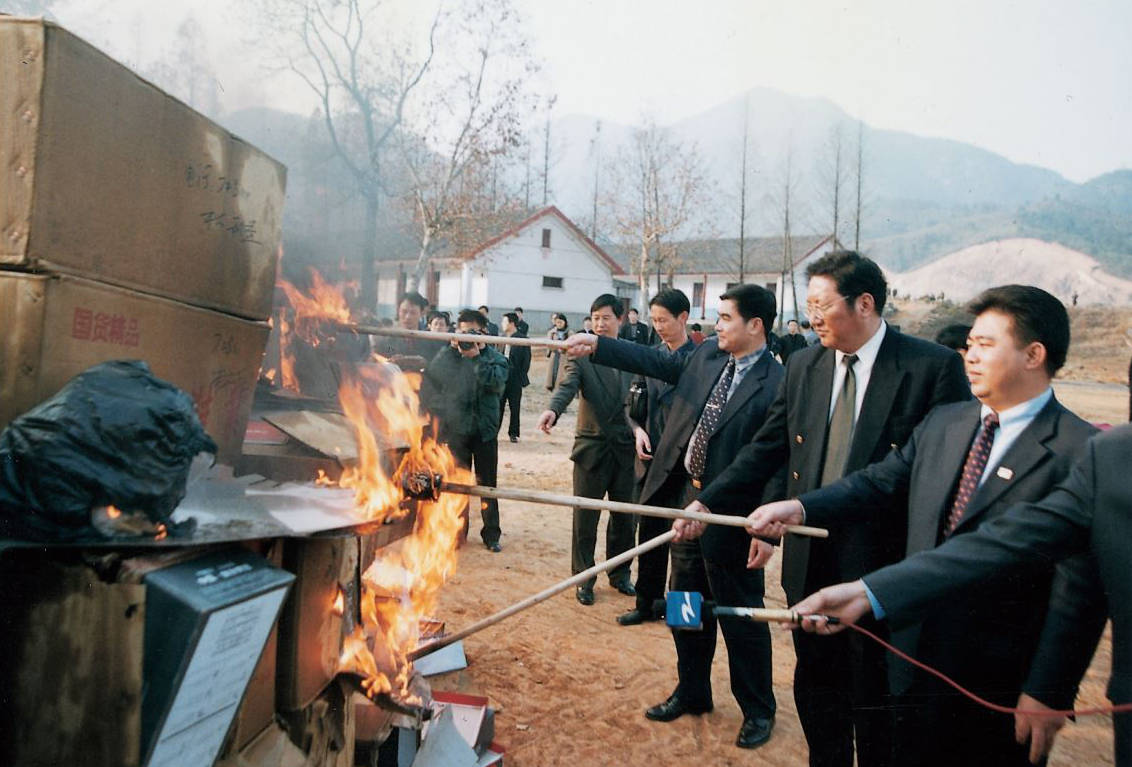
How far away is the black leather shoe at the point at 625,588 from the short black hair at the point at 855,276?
13.1ft

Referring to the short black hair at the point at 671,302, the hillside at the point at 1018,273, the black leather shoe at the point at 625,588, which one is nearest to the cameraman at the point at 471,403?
the black leather shoe at the point at 625,588

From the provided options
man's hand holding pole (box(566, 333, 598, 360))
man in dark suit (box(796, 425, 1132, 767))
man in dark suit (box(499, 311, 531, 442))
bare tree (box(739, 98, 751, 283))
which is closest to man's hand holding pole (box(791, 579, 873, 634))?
man in dark suit (box(796, 425, 1132, 767))

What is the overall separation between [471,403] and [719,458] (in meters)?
3.53

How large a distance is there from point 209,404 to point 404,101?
20064mm

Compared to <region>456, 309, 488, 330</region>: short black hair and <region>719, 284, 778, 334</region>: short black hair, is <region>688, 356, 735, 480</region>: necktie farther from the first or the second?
<region>456, 309, 488, 330</region>: short black hair

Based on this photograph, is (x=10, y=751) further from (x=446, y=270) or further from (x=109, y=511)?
(x=446, y=270)

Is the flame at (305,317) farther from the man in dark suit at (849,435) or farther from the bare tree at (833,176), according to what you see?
the bare tree at (833,176)

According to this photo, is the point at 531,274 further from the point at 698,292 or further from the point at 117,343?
the point at 117,343

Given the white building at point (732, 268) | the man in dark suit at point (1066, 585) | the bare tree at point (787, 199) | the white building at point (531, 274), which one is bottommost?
the man in dark suit at point (1066, 585)

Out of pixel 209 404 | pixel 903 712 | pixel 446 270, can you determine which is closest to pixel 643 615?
pixel 903 712

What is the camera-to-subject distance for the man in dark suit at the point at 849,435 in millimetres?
3080

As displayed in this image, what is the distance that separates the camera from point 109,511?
1860 mm

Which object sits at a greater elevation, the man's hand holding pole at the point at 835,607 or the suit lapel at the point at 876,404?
the suit lapel at the point at 876,404

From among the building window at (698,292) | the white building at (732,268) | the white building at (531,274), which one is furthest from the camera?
the building window at (698,292)
